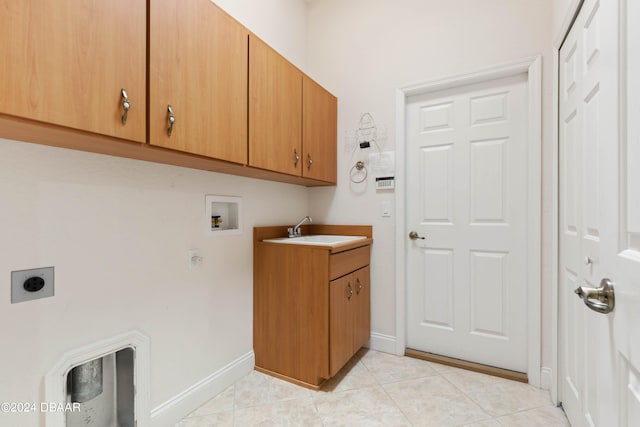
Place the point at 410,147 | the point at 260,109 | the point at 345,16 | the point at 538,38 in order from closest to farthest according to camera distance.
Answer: the point at 260,109 < the point at 538,38 < the point at 410,147 < the point at 345,16

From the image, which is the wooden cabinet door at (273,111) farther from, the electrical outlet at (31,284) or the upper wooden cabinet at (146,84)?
the electrical outlet at (31,284)

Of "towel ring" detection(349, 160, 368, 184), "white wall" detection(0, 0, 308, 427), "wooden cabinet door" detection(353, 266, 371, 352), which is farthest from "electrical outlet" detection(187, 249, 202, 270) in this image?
"towel ring" detection(349, 160, 368, 184)

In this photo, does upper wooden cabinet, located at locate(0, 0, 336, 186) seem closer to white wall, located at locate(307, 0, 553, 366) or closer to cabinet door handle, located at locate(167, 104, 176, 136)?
cabinet door handle, located at locate(167, 104, 176, 136)

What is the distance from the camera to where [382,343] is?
2.41 m

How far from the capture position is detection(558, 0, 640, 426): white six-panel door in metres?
0.67

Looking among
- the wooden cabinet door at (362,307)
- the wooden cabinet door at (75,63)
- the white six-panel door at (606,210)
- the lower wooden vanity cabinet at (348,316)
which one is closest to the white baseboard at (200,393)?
the lower wooden vanity cabinet at (348,316)

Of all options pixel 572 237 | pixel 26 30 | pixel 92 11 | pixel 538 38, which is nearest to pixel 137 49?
pixel 92 11

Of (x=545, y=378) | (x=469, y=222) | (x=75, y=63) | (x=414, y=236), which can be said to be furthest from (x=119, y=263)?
(x=545, y=378)

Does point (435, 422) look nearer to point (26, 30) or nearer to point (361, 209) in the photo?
point (361, 209)

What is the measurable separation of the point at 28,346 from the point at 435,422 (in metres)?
1.84

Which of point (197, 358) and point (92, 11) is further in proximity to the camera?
point (197, 358)

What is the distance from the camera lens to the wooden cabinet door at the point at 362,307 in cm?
219

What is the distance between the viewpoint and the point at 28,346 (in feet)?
3.56

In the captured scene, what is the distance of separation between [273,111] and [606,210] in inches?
61.9
